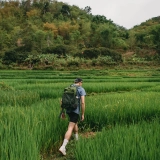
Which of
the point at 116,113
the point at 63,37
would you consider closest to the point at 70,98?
the point at 116,113

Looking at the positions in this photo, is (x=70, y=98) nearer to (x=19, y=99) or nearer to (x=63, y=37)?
(x=19, y=99)

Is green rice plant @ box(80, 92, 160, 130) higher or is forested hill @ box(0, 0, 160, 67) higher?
forested hill @ box(0, 0, 160, 67)

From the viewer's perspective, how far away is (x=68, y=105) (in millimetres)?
4746

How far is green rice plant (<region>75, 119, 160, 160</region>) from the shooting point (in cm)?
288

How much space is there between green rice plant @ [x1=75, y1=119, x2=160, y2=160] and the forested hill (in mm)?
35452

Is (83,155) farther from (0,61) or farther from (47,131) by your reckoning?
(0,61)

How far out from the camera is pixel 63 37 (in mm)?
57000

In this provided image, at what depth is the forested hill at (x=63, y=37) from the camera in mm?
41469

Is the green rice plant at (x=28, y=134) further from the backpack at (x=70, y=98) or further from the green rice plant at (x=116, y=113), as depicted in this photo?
the green rice plant at (x=116, y=113)

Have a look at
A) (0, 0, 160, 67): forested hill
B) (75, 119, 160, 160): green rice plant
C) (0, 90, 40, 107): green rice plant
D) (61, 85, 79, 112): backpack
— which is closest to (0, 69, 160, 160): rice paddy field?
(75, 119, 160, 160): green rice plant

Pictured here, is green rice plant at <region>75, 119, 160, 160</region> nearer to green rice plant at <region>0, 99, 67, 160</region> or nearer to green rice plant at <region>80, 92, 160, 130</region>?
green rice plant at <region>0, 99, 67, 160</region>

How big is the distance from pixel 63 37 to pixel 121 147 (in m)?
55.1

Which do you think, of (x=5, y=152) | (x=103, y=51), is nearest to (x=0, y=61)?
(x=103, y=51)

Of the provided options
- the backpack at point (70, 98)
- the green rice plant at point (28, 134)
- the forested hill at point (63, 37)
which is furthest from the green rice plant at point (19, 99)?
the forested hill at point (63, 37)
